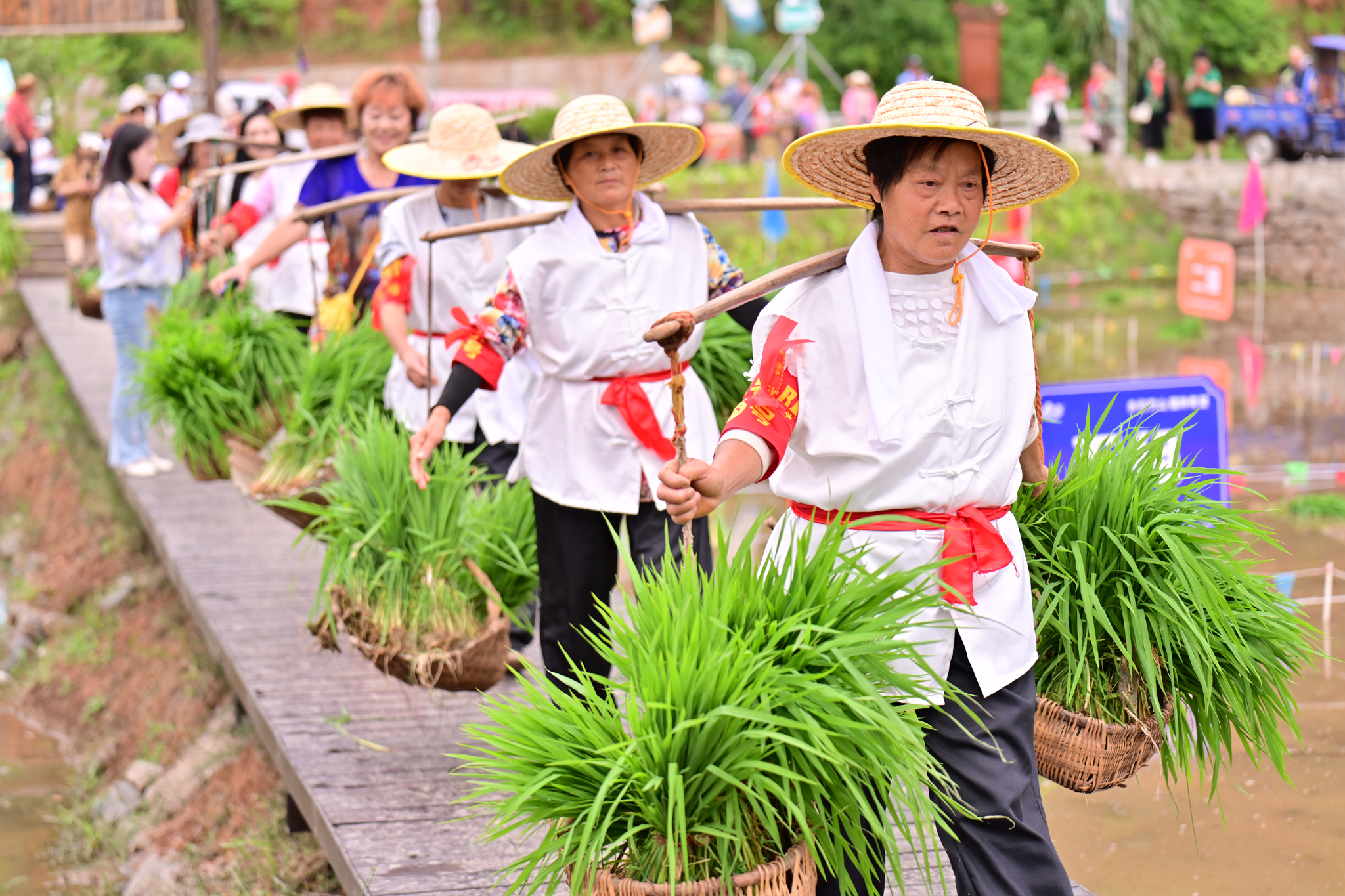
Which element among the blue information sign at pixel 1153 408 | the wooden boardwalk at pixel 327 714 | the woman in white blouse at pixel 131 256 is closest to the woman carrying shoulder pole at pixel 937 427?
the wooden boardwalk at pixel 327 714

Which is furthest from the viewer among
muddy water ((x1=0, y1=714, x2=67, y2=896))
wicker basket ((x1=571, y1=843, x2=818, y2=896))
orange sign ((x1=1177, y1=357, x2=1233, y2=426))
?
orange sign ((x1=1177, y1=357, x2=1233, y2=426))

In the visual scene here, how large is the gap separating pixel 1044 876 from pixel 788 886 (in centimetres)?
57

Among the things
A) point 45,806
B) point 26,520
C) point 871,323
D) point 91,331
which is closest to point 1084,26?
point 91,331

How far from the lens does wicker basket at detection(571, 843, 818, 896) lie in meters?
2.29

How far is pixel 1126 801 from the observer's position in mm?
4371

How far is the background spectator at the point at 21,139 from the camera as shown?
18.7 m

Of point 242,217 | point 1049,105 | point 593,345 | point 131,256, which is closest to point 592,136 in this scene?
point 593,345

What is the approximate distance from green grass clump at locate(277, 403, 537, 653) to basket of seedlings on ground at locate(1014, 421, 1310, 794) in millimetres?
1738

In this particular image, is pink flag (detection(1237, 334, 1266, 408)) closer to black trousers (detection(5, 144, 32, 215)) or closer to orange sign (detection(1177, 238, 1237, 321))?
orange sign (detection(1177, 238, 1237, 321))

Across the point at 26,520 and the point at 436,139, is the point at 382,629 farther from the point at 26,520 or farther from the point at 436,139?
the point at 26,520

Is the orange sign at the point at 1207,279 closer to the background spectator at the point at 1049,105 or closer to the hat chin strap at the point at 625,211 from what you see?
the hat chin strap at the point at 625,211

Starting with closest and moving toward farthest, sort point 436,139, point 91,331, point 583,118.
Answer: point 583,118 < point 436,139 < point 91,331

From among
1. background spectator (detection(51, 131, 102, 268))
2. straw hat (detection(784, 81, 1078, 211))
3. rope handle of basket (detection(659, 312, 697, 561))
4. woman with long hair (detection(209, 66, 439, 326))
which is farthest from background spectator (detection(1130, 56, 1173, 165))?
rope handle of basket (detection(659, 312, 697, 561))

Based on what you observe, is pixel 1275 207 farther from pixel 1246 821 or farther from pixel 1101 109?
pixel 1246 821
